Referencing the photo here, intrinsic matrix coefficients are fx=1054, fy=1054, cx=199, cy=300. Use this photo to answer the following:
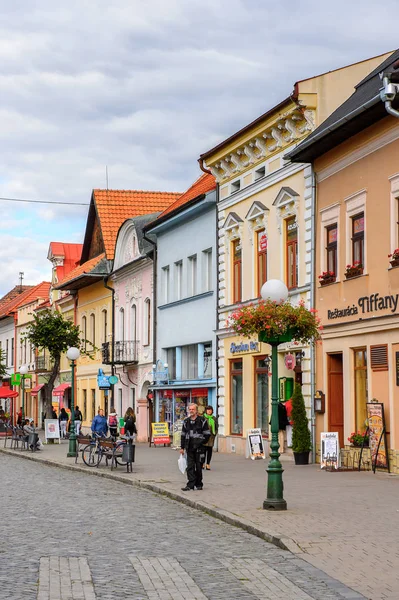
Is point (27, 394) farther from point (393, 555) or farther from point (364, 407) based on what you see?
point (393, 555)

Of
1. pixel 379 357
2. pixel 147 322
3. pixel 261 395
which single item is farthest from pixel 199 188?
pixel 379 357

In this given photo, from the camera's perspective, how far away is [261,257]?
30.7 m

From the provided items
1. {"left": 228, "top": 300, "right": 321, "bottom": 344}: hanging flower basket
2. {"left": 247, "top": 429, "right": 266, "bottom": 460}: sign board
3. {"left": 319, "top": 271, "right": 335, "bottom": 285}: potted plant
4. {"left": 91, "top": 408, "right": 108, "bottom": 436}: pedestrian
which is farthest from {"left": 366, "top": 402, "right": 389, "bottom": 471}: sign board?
{"left": 91, "top": 408, "right": 108, "bottom": 436}: pedestrian

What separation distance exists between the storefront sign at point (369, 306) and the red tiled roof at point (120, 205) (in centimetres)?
2688

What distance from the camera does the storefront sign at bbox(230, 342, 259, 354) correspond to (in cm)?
3058

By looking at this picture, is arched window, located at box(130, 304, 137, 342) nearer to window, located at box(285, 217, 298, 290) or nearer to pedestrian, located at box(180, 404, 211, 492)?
window, located at box(285, 217, 298, 290)

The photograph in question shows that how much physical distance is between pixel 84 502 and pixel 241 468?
791cm

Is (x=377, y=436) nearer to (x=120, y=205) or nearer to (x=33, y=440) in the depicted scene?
(x=33, y=440)

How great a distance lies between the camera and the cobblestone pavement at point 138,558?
9312 millimetres

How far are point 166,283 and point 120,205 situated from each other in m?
13.1

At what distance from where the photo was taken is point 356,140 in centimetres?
2428

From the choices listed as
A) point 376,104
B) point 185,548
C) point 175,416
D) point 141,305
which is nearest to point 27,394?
point 141,305

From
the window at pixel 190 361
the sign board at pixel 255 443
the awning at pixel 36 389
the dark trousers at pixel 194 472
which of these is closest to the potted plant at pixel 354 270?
the sign board at pixel 255 443

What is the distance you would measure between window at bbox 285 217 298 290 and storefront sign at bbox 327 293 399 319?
2731 millimetres
